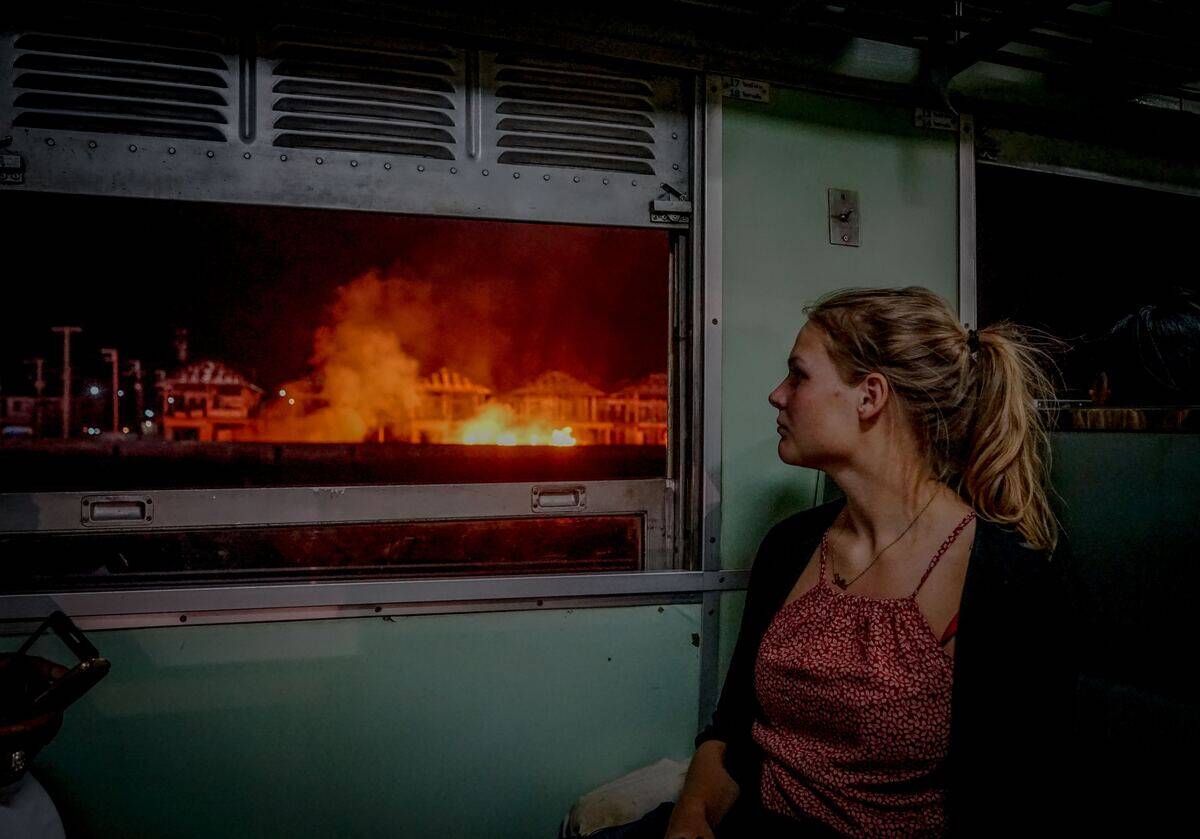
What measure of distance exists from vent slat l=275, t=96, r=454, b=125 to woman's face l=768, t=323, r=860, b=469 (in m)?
1.55

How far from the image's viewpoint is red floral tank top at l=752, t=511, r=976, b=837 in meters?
1.47

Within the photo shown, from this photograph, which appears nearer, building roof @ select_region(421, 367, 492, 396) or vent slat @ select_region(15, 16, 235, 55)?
vent slat @ select_region(15, 16, 235, 55)

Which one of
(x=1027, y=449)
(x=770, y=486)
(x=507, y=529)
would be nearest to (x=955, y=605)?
(x=1027, y=449)

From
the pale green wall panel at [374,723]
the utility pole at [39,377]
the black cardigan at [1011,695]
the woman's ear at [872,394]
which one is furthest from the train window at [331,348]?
the black cardigan at [1011,695]

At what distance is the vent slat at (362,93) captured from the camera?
2.29 metres

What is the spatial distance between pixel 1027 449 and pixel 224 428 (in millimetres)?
3057

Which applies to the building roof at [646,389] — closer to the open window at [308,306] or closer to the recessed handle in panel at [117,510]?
the open window at [308,306]

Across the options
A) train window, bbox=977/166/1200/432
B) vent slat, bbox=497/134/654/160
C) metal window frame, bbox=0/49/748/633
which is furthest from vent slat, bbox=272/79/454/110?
train window, bbox=977/166/1200/432

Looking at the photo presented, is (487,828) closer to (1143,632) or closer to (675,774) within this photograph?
(675,774)

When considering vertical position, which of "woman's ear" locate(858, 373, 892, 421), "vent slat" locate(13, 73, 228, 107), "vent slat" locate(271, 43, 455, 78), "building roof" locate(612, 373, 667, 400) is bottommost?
"woman's ear" locate(858, 373, 892, 421)

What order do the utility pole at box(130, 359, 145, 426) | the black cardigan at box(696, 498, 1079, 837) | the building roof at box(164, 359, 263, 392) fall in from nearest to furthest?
1. the black cardigan at box(696, 498, 1079, 837)
2. the utility pole at box(130, 359, 145, 426)
3. the building roof at box(164, 359, 263, 392)

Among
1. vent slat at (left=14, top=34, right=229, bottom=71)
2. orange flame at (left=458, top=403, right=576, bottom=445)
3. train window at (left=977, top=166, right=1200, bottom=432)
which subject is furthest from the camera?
orange flame at (left=458, top=403, right=576, bottom=445)

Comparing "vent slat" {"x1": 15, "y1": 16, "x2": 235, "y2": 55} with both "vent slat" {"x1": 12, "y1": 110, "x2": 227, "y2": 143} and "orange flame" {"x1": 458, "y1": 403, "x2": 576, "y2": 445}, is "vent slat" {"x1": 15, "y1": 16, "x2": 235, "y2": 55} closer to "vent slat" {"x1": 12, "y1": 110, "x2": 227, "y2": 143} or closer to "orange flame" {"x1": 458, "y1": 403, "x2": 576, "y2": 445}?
"vent slat" {"x1": 12, "y1": 110, "x2": 227, "y2": 143}

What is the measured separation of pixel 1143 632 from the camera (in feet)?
5.48
